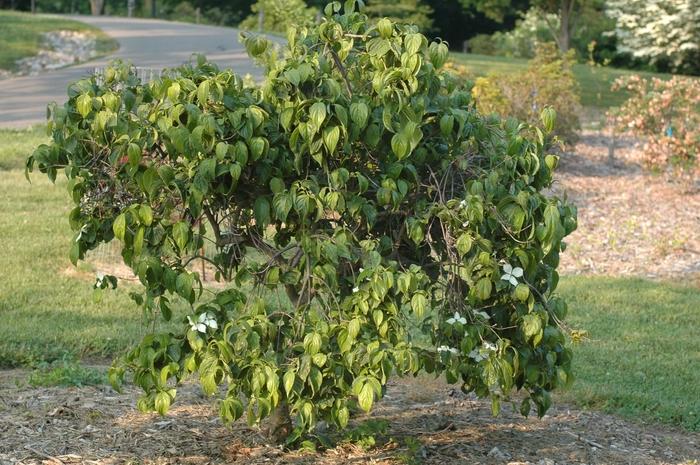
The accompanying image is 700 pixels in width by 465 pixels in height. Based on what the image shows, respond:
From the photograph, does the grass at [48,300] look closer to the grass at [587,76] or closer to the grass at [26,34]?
the grass at [26,34]

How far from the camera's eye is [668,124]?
13219 mm

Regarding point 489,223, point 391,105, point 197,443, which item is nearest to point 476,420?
point 197,443

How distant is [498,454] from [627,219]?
6844 millimetres

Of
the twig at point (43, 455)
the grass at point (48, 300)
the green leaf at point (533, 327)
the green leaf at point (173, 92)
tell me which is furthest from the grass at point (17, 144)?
the green leaf at point (533, 327)

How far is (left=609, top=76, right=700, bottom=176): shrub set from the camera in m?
12.3

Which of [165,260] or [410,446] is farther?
[410,446]

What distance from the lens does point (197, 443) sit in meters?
4.56

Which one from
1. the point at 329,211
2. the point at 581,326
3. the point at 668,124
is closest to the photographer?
the point at 329,211

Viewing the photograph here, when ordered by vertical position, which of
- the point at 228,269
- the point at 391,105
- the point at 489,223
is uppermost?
the point at 391,105

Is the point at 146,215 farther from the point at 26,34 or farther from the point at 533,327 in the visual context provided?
the point at 26,34

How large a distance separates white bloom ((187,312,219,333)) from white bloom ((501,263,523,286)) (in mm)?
1012

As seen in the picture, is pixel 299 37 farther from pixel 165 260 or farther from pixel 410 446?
pixel 410 446

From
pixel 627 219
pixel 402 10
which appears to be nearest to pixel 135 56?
pixel 627 219

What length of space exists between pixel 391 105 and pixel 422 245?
2.07 feet
